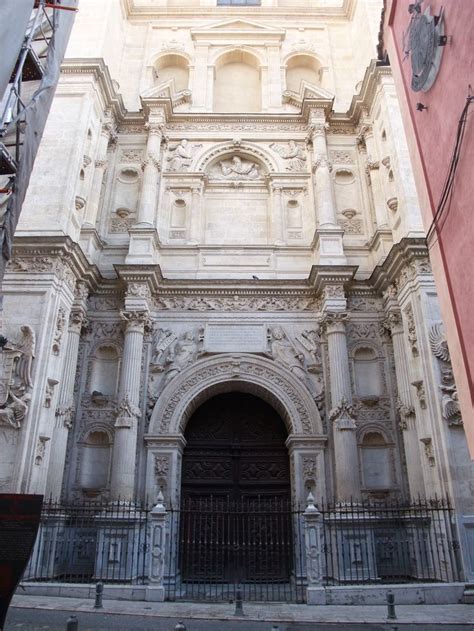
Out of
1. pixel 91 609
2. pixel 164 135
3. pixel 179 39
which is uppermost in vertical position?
pixel 179 39

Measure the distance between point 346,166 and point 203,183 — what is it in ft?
14.5

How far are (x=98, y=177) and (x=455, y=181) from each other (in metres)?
11.4

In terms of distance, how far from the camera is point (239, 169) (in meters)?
17.2

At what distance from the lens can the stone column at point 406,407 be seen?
39.9 ft

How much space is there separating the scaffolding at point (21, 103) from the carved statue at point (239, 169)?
709 cm

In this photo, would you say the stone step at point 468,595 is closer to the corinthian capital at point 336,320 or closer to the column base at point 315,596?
the column base at point 315,596

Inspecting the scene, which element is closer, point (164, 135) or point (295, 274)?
point (295, 274)

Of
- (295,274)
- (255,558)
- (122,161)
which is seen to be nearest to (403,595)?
(255,558)

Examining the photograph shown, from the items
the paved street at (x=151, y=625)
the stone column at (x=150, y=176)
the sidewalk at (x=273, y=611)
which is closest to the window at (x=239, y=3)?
the stone column at (x=150, y=176)

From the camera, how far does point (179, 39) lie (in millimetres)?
19625

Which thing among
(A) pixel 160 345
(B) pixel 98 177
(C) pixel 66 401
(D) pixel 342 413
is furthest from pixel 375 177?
(C) pixel 66 401

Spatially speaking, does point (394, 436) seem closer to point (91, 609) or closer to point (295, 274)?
point (295, 274)

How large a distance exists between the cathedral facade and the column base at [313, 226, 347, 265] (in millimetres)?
51

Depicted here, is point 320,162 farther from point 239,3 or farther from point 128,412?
point 239,3
